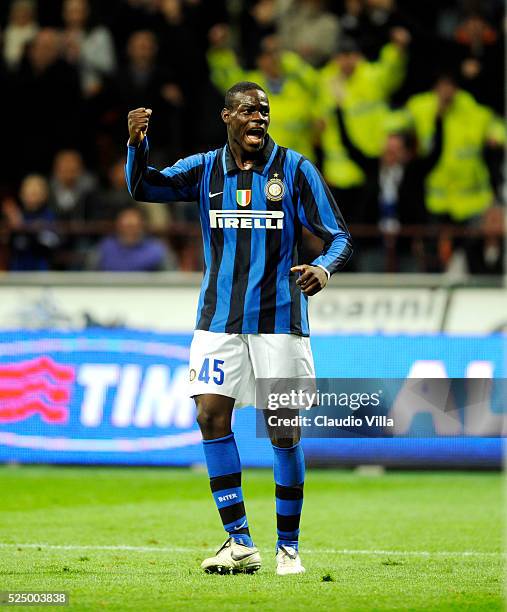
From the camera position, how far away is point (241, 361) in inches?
256

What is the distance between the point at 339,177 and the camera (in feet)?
47.2

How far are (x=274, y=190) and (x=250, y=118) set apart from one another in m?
0.36

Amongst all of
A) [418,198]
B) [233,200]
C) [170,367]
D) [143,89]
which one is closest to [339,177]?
[418,198]

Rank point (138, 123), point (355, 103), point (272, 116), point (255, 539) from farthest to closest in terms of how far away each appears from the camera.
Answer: point (355, 103) → point (272, 116) → point (255, 539) → point (138, 123)

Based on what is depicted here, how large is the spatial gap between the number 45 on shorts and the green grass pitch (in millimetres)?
912

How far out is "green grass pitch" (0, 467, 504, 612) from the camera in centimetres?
582

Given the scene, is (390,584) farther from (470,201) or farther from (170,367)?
(470,201)

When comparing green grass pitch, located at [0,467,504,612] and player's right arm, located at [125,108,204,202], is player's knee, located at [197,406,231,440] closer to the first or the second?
green grass pitch, located at [0,467,504,612]

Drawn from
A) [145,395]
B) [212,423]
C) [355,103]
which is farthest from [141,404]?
[212,423]

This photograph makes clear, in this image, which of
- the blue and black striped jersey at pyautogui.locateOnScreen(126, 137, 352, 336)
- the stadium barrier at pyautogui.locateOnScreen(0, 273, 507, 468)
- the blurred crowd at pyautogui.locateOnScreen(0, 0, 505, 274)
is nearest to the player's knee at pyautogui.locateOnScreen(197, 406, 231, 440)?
the blue and black striped jersey at pyautogui.locateOnScreen(126, 137, 352, 336)

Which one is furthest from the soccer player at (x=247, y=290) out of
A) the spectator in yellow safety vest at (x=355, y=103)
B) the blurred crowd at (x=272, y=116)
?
the spectator in yellow safety vest at (x=355, y=103)

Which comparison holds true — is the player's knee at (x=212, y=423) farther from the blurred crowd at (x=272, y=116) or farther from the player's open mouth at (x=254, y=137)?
the blurred crowd at (x=272, y=116)

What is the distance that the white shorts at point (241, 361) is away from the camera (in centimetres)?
645

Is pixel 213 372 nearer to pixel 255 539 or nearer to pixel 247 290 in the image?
pixel 247 290
